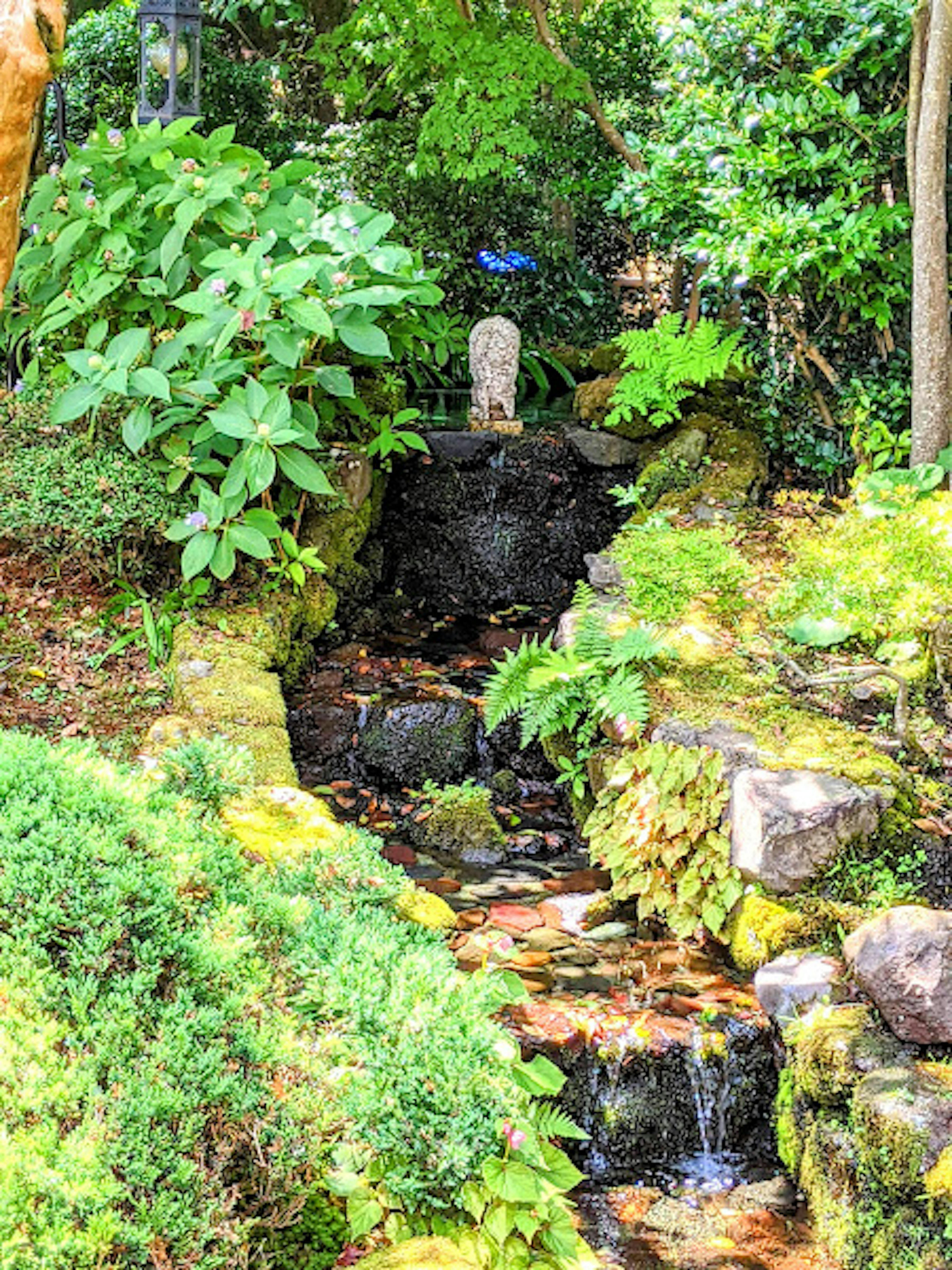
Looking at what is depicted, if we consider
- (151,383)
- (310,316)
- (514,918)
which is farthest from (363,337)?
(514,918)

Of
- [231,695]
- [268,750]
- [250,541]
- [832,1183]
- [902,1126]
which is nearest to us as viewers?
[902,1126]

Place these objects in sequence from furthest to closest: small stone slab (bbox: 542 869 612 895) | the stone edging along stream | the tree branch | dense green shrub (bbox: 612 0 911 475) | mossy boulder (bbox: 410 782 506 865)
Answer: the tree branch, dense green shrub (bbox: 612 0 911 475), mossy boulder (bbox: 410 782 506 865), small stone slab (bbox: 542 869 612 895), the stone edging along stream

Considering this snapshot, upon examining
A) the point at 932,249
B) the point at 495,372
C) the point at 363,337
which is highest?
the point at 932,249

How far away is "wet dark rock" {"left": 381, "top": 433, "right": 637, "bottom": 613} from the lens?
8703 millimetres

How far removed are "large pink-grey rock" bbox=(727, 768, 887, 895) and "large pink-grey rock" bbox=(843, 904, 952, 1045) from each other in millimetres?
693

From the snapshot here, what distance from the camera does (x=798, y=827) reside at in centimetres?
467

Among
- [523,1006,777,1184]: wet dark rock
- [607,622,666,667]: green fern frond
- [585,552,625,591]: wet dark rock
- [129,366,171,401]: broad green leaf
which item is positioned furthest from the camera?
[585,552,625,591]: wet dark rock

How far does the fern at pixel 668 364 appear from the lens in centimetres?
803

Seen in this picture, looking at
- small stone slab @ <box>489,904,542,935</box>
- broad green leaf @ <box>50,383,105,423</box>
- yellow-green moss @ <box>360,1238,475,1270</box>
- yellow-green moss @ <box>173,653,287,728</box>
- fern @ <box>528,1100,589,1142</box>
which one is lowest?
small stone slab @ <box>489,904,542,935</box>

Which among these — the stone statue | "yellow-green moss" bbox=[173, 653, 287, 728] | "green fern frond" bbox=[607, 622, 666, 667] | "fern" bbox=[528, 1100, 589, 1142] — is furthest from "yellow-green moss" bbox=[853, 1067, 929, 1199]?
the stone statue

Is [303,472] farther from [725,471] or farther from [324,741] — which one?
[725,471]

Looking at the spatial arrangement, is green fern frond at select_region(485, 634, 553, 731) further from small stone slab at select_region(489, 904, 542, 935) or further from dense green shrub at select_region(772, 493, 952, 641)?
dense green shrub at select_region(772, 493, 952, 641)

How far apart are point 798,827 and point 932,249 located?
11.4 ft

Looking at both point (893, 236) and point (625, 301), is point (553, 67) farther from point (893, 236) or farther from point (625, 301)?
point (625, 301)
